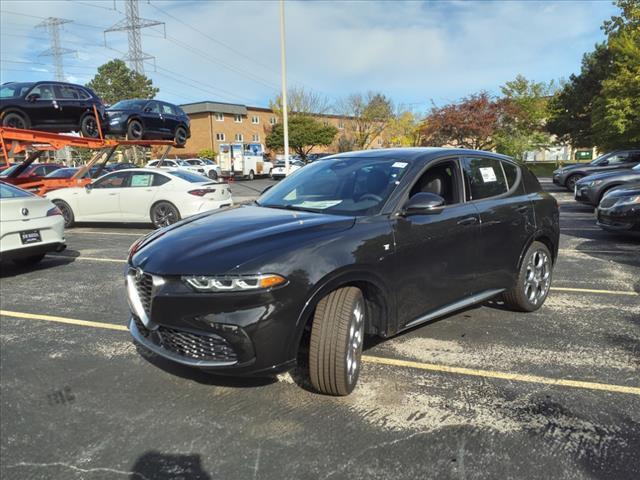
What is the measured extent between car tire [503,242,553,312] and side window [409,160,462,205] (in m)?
1.18

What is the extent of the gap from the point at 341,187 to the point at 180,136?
628 inches

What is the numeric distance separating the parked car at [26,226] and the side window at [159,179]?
371 centimetres

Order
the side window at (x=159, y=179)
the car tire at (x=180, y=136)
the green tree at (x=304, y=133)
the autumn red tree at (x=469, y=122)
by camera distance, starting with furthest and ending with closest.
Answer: the green tree at (x=304, y=133)
the autumn red tree at (x=469, y=122)
the car tire at (x=180, y=136)
the side window at (x=159, y=179)

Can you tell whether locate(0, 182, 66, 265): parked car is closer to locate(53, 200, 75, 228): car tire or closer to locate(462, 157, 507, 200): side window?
locate(53, 200, 75, 228): car tire

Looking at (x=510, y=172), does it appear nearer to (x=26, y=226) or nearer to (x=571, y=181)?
(x=26, y=226)

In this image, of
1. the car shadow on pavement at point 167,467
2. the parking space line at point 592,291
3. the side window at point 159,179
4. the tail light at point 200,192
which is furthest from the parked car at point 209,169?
the car shadow on pavement at point 167,467

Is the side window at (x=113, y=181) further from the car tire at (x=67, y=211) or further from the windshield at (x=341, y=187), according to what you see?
the windshield at (x=341, y=187)

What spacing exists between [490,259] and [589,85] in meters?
40.0

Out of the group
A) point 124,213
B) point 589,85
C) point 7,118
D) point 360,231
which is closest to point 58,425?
point 360,231

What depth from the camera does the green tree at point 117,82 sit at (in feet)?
204

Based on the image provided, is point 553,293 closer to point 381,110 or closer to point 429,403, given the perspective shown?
point 429,403

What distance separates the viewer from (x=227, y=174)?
125 ft

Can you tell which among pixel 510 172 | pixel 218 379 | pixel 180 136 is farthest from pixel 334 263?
pixel 180 136

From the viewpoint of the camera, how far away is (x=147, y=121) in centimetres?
1634
